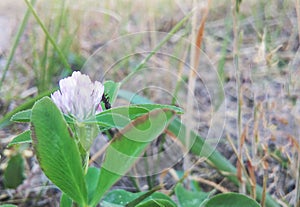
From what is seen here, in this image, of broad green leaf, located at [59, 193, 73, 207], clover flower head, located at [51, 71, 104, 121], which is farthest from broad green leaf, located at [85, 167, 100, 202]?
clover flower head, located at [51, 71, 104, 121]

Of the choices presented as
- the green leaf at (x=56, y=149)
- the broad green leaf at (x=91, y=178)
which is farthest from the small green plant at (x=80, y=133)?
the broad green leaf at (x=91, y=178)

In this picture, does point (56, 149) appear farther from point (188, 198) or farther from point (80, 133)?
point (188, 198)

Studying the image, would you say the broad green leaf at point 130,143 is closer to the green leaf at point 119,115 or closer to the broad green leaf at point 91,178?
the green leaf at point 119,115

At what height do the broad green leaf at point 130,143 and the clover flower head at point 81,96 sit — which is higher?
the clover flower head at point 81,96

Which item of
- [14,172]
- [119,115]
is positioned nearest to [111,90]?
[119,115]

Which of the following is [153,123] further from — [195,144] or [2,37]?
[2,37]

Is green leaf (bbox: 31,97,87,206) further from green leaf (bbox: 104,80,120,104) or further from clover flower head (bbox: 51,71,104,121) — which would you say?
green leaf (bbox: 104,80,120,104)

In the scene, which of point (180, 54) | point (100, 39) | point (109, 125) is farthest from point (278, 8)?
point (109, 125)
